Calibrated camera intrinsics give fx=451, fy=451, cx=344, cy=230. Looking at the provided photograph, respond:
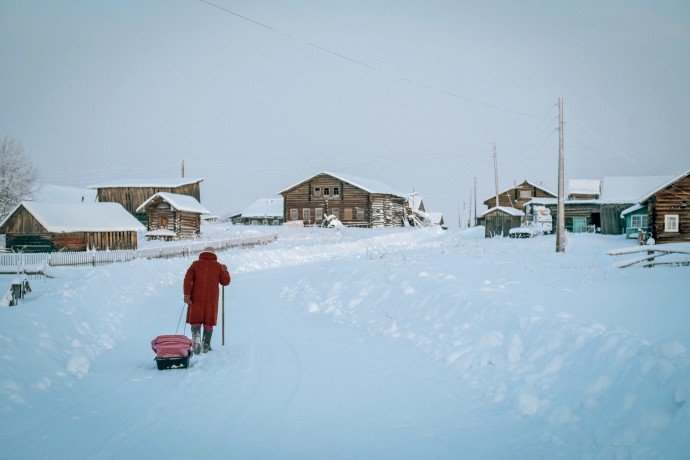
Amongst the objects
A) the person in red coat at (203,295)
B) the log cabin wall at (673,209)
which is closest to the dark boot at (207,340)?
the person in red coat at (203,295)

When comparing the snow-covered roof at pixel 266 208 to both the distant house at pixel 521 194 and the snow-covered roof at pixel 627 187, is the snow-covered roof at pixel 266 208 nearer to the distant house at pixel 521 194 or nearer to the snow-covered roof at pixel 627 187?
the distant house at pixel 521 194

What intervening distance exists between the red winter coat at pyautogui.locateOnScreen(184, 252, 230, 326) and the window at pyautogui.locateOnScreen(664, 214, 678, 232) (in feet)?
102

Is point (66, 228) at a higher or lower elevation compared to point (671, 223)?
lower

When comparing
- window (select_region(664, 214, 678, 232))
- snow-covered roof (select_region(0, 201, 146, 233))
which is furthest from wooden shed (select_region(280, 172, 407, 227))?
window (select_region(664, 214, 678, 232))

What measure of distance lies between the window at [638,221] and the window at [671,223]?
24.8ft

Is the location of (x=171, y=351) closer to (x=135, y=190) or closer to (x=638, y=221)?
(x=638, y=221)

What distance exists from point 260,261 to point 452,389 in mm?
21488

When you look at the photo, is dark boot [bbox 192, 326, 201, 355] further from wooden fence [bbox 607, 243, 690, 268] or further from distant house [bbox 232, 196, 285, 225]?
distant house [bbox 232, 196, 285, 225]

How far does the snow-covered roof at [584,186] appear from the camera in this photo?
50.1 m

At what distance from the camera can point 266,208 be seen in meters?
70.8

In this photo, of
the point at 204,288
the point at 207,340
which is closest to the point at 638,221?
the point at 204,288

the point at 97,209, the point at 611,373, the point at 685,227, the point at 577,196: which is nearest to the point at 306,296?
the point at 611,373

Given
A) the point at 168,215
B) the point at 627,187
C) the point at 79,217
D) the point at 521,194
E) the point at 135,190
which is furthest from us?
the point at 521,194

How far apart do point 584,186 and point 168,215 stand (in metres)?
45.9
